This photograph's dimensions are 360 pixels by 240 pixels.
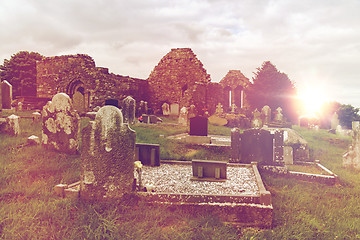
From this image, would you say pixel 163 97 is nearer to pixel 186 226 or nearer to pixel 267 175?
pixel 267 175

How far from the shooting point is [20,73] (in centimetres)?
2728

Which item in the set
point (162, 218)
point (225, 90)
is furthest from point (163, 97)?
point (162, 218)

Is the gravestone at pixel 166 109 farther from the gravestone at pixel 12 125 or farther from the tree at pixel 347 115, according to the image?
the gravestone at pixel 12 125

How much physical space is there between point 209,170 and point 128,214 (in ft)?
9.39

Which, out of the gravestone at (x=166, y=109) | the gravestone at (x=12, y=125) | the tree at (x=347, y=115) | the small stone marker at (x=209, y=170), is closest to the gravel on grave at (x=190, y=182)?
the small stone marker at (x=209, y=170)

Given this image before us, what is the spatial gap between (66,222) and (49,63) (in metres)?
19.9

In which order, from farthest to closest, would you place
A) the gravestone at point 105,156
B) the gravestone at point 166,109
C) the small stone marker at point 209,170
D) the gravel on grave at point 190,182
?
the gravestone at point 166,109, the small stone marker at point 209,170, the gravel on grave at point 190,182, the gravestone at point 105,156

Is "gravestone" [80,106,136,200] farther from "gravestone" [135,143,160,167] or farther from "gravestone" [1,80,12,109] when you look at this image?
"gravestone" [1,80,12,109]

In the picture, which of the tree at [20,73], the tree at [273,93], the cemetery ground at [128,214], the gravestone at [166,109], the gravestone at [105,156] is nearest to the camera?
the cemetery ground at [128,214]

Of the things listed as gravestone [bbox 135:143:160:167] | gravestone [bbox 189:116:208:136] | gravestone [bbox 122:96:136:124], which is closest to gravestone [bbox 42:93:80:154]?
gravestone [bbox 135:143:160:167]

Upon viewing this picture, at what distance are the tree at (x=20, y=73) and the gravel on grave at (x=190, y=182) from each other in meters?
25.7

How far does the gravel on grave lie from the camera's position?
549 cm

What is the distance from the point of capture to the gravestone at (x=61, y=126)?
726 centimetres

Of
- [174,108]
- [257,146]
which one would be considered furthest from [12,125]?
[174,108]
